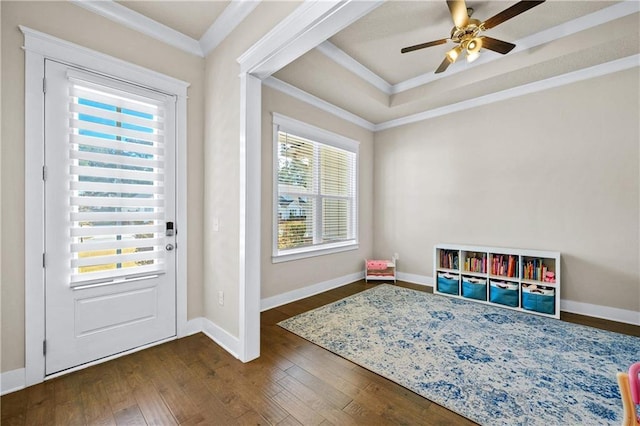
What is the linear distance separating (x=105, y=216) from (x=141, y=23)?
5.61 feet

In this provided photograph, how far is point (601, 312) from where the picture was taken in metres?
3.06

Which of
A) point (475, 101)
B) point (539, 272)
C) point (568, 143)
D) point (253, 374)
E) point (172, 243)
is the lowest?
point (253, 374)

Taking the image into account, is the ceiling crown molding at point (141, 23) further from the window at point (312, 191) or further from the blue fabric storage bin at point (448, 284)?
the blue fabric storage bin at point (448, 284)

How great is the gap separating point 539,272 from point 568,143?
1603mm

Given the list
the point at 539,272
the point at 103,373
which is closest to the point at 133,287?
the point at 103,373

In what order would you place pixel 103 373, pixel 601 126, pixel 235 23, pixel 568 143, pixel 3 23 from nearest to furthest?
1. pixel 3 23
2. pixel 103 373
3. pixel 235 23
4. pixel 601 126
5. pixel 568 143

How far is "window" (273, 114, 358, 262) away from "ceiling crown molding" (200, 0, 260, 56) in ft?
3.45

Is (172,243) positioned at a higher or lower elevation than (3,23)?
lower

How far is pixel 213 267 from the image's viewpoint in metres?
2.65

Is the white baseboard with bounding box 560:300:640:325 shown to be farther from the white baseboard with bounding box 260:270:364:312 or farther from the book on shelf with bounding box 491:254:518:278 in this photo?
the white baseboard with bounding box 260:270:364:312

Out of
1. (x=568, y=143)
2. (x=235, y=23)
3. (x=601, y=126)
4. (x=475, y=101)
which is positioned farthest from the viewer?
(x=475, y=101)

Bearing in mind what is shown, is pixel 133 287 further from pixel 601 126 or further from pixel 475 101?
pixel 601 126

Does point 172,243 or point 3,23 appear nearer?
point 3,23

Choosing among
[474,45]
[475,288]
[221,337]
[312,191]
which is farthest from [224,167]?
[475,288]
